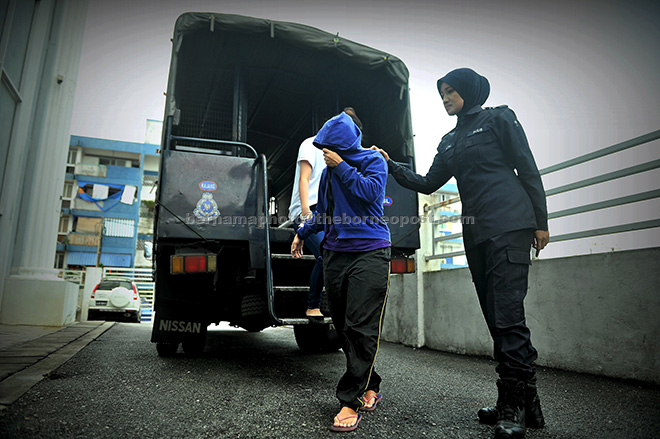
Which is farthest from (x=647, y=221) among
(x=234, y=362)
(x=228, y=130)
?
(x=228, y=130)

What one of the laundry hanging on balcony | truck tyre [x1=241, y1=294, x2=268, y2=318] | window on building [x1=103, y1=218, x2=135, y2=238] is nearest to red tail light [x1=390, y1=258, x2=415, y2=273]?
truck tyre [x1=241, y1=294, x2=268, y2=318]

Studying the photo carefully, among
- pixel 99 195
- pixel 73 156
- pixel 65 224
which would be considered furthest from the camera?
pixel 73 156

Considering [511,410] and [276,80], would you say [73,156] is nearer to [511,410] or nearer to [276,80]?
[276,80]

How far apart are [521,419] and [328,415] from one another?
100 centimetres

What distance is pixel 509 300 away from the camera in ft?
7.45

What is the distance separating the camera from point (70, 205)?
32.0 meters

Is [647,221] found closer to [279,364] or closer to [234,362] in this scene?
[279,364]

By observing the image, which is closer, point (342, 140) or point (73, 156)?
point (342, 140)

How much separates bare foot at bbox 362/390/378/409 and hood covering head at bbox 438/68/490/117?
1.81 m

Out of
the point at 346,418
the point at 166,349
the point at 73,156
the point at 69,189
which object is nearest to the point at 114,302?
the point at 166,349

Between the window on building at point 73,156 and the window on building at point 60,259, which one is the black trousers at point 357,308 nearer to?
the window on building at point 60,259

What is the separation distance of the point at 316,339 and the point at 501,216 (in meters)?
3.19

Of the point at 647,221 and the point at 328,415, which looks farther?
the point at 647,221

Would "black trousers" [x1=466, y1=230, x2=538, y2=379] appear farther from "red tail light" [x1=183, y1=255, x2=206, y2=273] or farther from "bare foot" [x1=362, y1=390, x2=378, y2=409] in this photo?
"red tail light" [x1=183, y1=255, x2=206, y2=273]
